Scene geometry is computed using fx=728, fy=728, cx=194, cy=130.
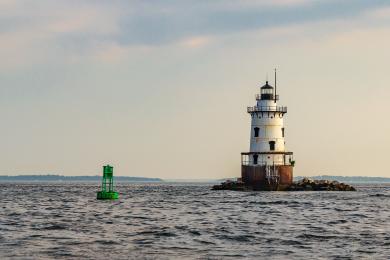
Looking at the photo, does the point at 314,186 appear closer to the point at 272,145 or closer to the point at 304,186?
the point at 304,186

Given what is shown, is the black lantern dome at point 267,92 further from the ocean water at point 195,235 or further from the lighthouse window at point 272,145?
the ocean water at point 195,235

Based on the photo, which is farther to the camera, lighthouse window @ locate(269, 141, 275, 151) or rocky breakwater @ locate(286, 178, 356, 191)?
rocky breakwater @ locate(286, 178, 356, 191)

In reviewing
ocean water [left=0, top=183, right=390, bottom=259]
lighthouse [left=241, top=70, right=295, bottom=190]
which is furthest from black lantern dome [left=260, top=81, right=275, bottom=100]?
ocean water [left=0, top=183, right=390, bottom=259]

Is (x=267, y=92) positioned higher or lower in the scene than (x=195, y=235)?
higher

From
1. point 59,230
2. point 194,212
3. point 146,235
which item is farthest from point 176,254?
point 194,212

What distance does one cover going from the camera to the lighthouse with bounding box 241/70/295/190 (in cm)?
10131

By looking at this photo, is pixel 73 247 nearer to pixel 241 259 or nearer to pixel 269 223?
Result: pixel 241 259

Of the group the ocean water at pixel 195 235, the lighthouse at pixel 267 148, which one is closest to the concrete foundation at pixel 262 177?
the lighthouse at pixel 267 148

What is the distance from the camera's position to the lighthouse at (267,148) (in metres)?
101

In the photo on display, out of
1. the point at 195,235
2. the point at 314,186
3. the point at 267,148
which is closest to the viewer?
the point at 195,235

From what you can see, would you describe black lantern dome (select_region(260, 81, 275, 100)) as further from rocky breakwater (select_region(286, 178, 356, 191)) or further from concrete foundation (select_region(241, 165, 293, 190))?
rocky breakwater (select_region(286, 178, 356, 191))

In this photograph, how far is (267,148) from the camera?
10131 centimetres

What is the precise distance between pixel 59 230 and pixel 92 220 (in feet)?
24.9

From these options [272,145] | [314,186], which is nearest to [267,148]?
[272,145]
